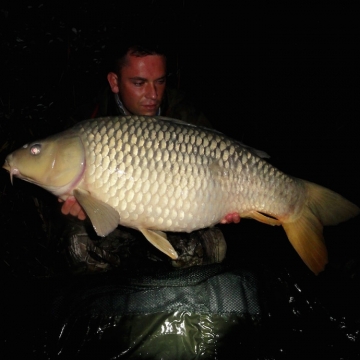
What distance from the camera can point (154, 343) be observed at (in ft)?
4.89

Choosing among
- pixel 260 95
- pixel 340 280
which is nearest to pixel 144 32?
pixel 260 95

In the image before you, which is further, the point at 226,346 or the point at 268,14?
the point at 268,14

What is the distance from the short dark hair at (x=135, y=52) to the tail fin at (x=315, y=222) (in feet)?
3.80

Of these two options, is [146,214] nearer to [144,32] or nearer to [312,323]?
[312,323]

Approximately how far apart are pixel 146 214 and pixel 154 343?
508 millimetres

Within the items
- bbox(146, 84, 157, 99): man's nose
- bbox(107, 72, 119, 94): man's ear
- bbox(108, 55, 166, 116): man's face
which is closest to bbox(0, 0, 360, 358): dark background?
bbox(107, 72, 119, 94): man's ear

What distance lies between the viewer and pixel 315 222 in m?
1.77

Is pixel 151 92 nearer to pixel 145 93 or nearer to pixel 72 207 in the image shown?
pixel 145 93

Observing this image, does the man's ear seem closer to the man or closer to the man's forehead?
the man

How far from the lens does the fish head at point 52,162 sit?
161cm

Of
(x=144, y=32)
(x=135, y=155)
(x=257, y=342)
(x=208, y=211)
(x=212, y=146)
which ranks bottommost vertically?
(x=257, y=342)

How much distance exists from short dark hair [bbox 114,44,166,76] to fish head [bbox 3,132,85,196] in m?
0.80

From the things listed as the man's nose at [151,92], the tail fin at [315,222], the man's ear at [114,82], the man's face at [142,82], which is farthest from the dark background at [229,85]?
the man's nose at [151,92]

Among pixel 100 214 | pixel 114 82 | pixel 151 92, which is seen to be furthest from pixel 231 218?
pixel 114 82
